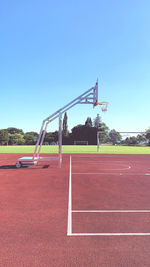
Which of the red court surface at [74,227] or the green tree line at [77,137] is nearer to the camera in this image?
the red court surface at [74,227]

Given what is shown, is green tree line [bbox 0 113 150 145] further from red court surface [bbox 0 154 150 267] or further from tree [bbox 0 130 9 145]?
red court surface [bbox 0 154 150 267]

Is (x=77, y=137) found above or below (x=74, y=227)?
above

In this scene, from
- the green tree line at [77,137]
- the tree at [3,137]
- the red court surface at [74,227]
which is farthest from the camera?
the tree at [3,137]

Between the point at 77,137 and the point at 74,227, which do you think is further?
the point at 77,137

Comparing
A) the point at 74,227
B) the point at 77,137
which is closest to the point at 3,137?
the point at 77,137

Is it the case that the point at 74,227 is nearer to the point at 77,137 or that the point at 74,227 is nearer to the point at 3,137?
the point at 77,137

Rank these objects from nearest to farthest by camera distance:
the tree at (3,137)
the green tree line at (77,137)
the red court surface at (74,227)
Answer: the red court surface at (74,227) < the green tree line at (77,137) < the tree at (3,137)

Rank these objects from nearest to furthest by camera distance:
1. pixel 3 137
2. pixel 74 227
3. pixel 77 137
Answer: pixel 74 227 → pixel 77 137 → pixel 3 137

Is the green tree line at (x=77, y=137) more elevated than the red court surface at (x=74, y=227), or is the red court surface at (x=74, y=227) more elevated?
the green tree line at (x=77, y=137)

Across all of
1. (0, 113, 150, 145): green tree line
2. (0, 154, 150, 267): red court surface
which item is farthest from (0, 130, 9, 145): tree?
(0, 154, 150, 267): red court surface

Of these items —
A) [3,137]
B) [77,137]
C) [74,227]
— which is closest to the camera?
[74,227]

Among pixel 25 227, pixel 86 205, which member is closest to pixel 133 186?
pixel 86 205

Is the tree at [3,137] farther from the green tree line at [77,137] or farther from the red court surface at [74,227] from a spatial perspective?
the red court surface at [74,227]

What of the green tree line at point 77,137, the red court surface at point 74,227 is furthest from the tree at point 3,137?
the red court surface at point 74,227
